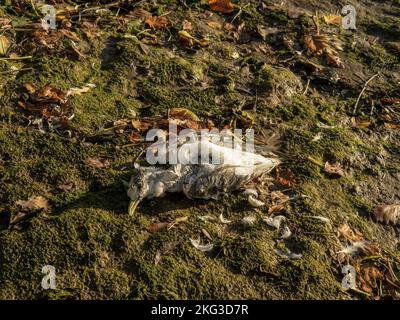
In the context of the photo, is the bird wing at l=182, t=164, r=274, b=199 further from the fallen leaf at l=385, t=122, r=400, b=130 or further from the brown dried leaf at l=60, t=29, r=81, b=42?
the brown dried leaf at l=60, t=29, r=81, b=42

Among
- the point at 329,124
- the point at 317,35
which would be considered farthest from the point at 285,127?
the point at 317,35

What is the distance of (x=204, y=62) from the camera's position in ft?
15.5

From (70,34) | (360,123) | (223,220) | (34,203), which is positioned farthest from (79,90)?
(360,123)

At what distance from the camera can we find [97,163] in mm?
3648

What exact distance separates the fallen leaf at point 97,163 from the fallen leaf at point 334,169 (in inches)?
59.4

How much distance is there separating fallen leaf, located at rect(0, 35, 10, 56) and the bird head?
1.79 meters

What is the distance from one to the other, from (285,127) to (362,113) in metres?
0.76

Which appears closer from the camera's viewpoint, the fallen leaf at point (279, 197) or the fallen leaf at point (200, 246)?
the fallen leaf at point (200, 246)

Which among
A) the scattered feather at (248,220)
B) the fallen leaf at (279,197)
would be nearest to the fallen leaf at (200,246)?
the scattered feather at (248,220)

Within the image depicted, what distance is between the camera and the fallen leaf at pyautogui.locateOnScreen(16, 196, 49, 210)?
3.32 m

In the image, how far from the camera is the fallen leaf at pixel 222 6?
5324mm

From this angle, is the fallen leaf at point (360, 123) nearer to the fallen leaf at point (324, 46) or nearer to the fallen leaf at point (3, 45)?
the fallen leaf at point (324, 46)

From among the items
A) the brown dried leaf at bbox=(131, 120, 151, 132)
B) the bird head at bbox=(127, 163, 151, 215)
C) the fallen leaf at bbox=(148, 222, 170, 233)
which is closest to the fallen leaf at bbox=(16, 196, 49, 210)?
the bird head at bbox=(127, 163, 151, 215)
